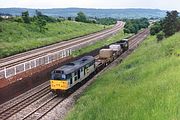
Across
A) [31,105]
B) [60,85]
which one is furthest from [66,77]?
[31,105]

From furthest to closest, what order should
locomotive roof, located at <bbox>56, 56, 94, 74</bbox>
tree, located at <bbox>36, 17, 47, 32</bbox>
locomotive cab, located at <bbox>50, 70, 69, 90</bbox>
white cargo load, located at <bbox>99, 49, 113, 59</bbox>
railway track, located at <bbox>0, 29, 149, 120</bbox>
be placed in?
1. tree, located at <bbox>36, 17, 47, 32</bbox>
2. white cargo load, located at <bbox>99, 49, 113, 59</bbox>
3. locomotive roof, located at <bbox>56, 56, 94, 74</bbox>
4. locomotive cab, located at <bbox>50, 70, 69, 90</bbox>
5. railway track, located at <bbox>0, 29, 149, 120</bbox>

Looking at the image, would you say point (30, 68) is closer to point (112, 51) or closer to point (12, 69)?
point (12, 69)

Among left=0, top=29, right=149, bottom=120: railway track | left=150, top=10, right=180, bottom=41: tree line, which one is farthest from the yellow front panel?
left=150, top=10, right=180, bottom=41: tree line

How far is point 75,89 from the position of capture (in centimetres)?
3509

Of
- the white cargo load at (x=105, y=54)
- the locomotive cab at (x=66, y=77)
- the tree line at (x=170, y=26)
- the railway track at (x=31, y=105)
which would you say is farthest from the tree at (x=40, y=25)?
the railway track at (x=31, y=105)

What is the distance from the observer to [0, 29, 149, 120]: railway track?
2606cm

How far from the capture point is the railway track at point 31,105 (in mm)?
26062

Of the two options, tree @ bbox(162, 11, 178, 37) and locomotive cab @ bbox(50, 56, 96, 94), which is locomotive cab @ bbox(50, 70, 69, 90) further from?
tree @ bbox(162, 11, 178, 37)

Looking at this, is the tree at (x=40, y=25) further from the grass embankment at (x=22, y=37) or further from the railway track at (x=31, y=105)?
the railway track at (x=31, y=105)

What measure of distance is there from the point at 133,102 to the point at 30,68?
20.0 meters

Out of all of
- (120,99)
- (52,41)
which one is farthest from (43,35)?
(120,99)

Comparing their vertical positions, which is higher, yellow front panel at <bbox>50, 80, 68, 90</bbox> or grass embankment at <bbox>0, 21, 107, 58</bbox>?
yellow front panel at <bbox>50, 80, 68, 90</bbox>

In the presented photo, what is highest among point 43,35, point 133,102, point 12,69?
point 133,102

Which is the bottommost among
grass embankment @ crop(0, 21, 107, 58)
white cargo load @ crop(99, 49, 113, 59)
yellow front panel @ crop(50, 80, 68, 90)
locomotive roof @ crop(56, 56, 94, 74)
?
grass embankment @ crop(0, 21, 107, 58)
